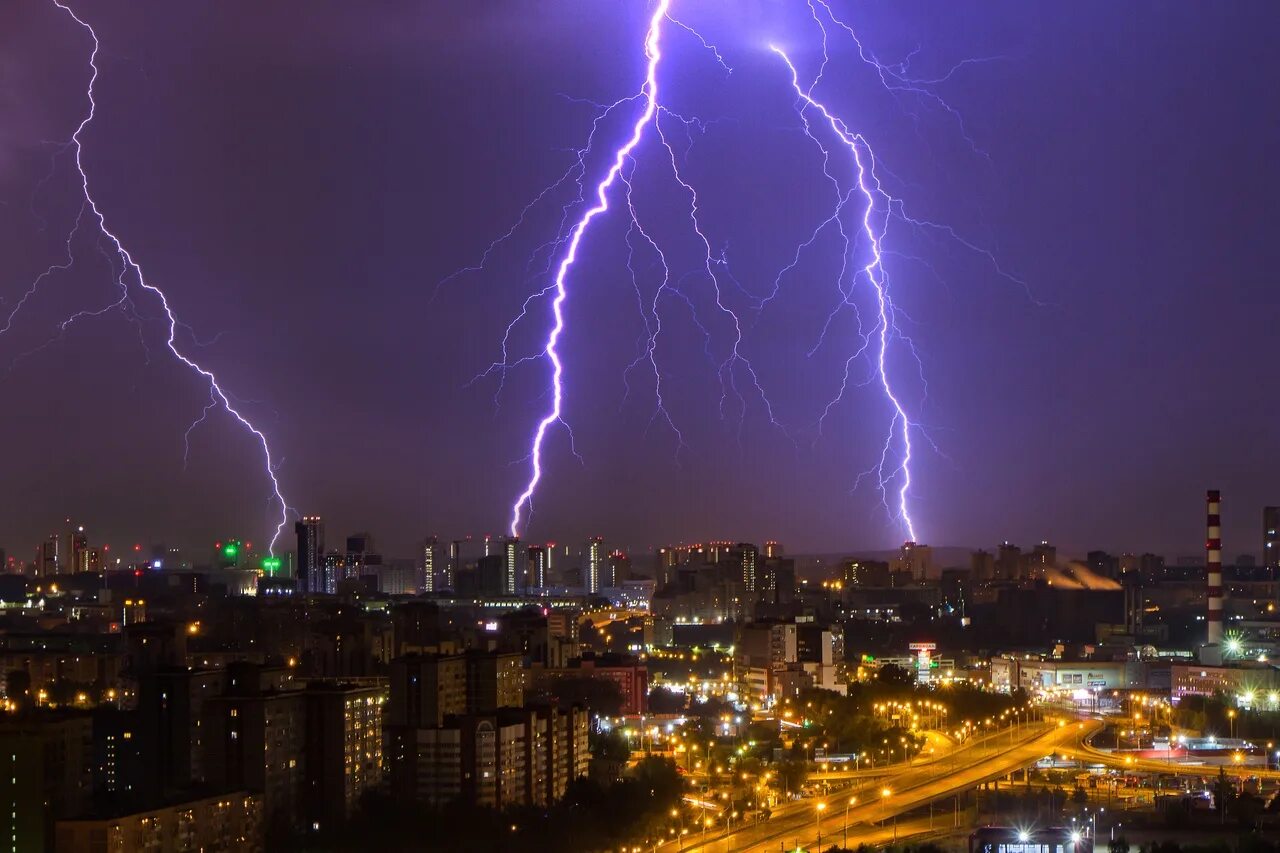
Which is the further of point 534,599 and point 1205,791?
point 534,599

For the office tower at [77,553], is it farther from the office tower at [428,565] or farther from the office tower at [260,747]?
the office tower at [260,747]

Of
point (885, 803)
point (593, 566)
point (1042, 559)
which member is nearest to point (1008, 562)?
point (1042, 559)

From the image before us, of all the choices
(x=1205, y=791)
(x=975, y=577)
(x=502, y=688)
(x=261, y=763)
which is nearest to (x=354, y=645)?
(x=502, y=688)

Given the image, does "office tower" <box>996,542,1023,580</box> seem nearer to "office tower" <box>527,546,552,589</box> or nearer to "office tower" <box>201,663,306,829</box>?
"office tower" <box>527,546,552,589</box>

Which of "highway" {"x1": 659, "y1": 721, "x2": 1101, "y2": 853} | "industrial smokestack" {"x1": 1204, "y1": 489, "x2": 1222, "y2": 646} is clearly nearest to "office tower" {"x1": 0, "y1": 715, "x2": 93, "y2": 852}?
"highway" {"x1": 659, "y1": 721, "x2": 1101, "y2": 853}

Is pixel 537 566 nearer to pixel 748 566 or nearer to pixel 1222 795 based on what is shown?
pixel 748 566

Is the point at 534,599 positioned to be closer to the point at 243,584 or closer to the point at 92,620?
the point at 243,584
